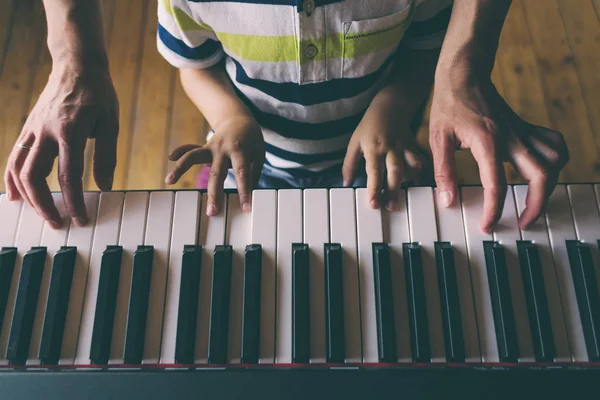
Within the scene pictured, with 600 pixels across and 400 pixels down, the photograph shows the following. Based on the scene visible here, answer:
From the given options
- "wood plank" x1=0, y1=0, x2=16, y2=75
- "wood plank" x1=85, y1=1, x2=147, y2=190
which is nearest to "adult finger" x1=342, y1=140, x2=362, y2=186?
"wood plank" x1=85, y1=1, x2=147, y2=190

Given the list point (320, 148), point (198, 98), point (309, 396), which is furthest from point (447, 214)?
point (198, 98)

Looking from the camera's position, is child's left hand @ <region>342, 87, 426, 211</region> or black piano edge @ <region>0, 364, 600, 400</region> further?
child's left hand @ <region>342, 87, 426, 211</region>

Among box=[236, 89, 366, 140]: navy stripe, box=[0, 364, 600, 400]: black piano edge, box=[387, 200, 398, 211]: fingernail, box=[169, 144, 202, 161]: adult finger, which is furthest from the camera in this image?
box=[236, 89, 366, 140]: navy stripe

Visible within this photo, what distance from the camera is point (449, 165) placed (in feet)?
2.00

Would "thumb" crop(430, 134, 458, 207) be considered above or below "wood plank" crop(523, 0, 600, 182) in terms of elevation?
below

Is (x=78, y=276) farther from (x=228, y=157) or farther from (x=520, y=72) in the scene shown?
(x=520, y=72)

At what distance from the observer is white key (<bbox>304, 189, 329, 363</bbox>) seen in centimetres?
55

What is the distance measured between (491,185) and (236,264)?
33 centimetres

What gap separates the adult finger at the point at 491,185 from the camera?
57 centimetres

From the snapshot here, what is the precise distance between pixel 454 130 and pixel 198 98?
472 mm

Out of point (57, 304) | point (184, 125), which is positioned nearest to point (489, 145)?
point (57, 304)

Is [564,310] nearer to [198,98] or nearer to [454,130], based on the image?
[454,130]

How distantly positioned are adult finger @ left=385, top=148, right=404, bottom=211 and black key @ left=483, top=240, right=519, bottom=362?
124 mm

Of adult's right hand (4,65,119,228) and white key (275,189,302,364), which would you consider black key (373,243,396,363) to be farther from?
adult's right hand (4,65,119,228)
